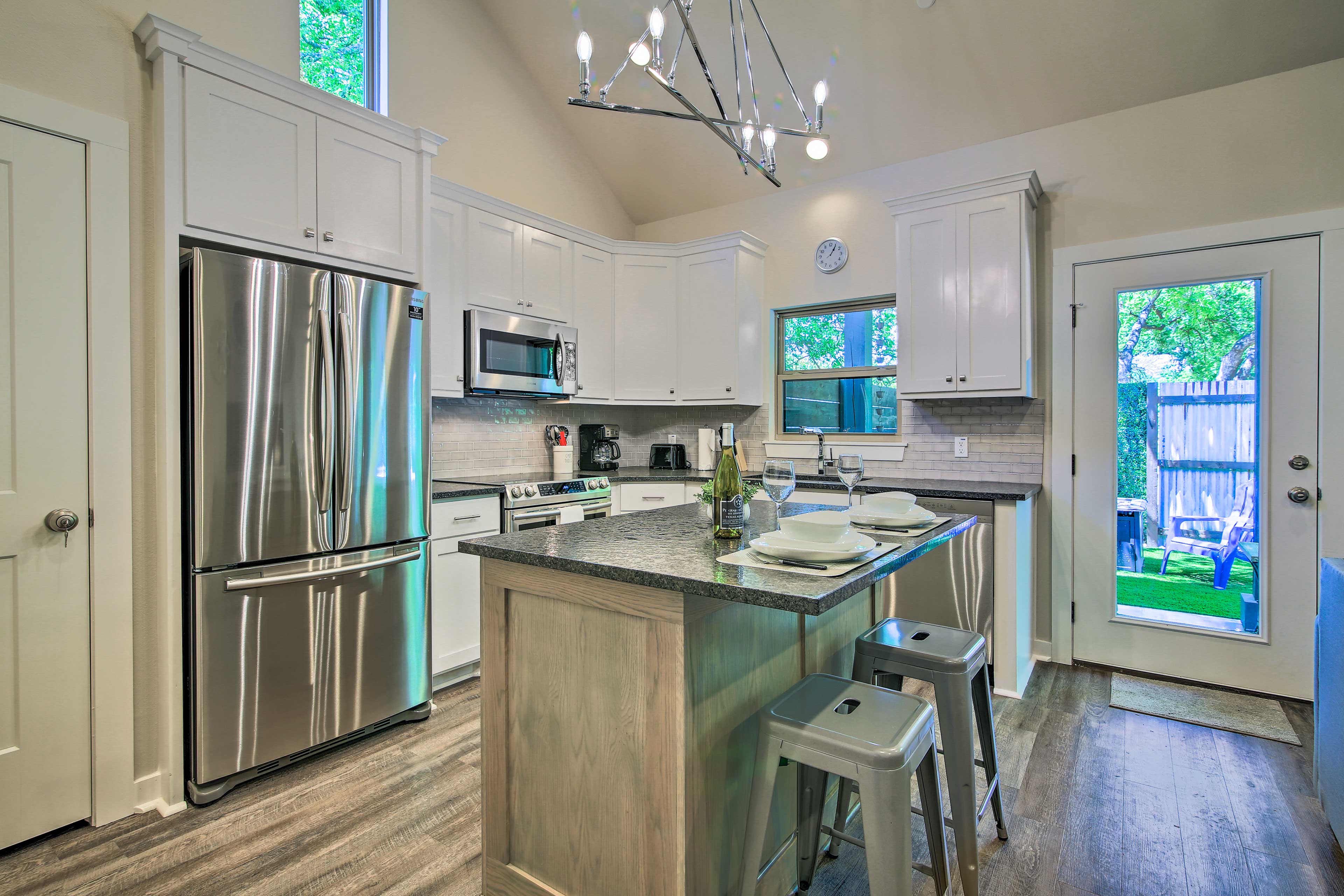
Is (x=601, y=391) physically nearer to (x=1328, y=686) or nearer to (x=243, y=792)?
(x=243, y=792)

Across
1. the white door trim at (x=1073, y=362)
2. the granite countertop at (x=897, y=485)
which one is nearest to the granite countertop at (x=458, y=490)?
the granite countertop at (x=897, y=485)

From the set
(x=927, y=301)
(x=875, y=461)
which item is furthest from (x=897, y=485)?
(x=927, y=301)

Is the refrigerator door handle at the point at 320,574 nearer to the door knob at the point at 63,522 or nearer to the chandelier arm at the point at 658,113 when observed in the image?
the door knob at the point at 63,522

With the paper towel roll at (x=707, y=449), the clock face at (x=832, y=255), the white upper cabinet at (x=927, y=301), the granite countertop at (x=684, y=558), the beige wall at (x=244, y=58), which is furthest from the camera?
the paper towel roll at (x=707, y=449)

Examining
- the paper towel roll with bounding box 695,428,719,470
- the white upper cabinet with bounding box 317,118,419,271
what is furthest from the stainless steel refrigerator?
the paper towel roll with bounding box 695,428,719,470

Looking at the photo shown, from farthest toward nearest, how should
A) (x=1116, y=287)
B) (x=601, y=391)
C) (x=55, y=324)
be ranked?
(x=601, y=391), (x=1116, y=287), (x=55, y=324)

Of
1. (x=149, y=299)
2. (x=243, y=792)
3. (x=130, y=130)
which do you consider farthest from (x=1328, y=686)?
(x=130, y=130)

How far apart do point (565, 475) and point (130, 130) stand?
251 centimetres

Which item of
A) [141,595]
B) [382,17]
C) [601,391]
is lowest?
[141,595]

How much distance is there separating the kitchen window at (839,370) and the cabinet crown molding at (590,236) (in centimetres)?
60

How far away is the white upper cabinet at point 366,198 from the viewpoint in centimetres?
255

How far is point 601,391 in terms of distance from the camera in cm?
440

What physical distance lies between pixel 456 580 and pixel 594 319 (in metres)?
1.97

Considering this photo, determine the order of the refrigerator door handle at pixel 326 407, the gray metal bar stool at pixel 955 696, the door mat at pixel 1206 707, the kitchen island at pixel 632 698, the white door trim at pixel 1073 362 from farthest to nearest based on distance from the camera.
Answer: the white door trim at pixel 1073 362 < the door mat at pixel 1206 707 < the refrigerator door handle at pixel 326 407 < the gray metal bar stool at pixel 955 696 < the kitchen island at pixel 632 698
